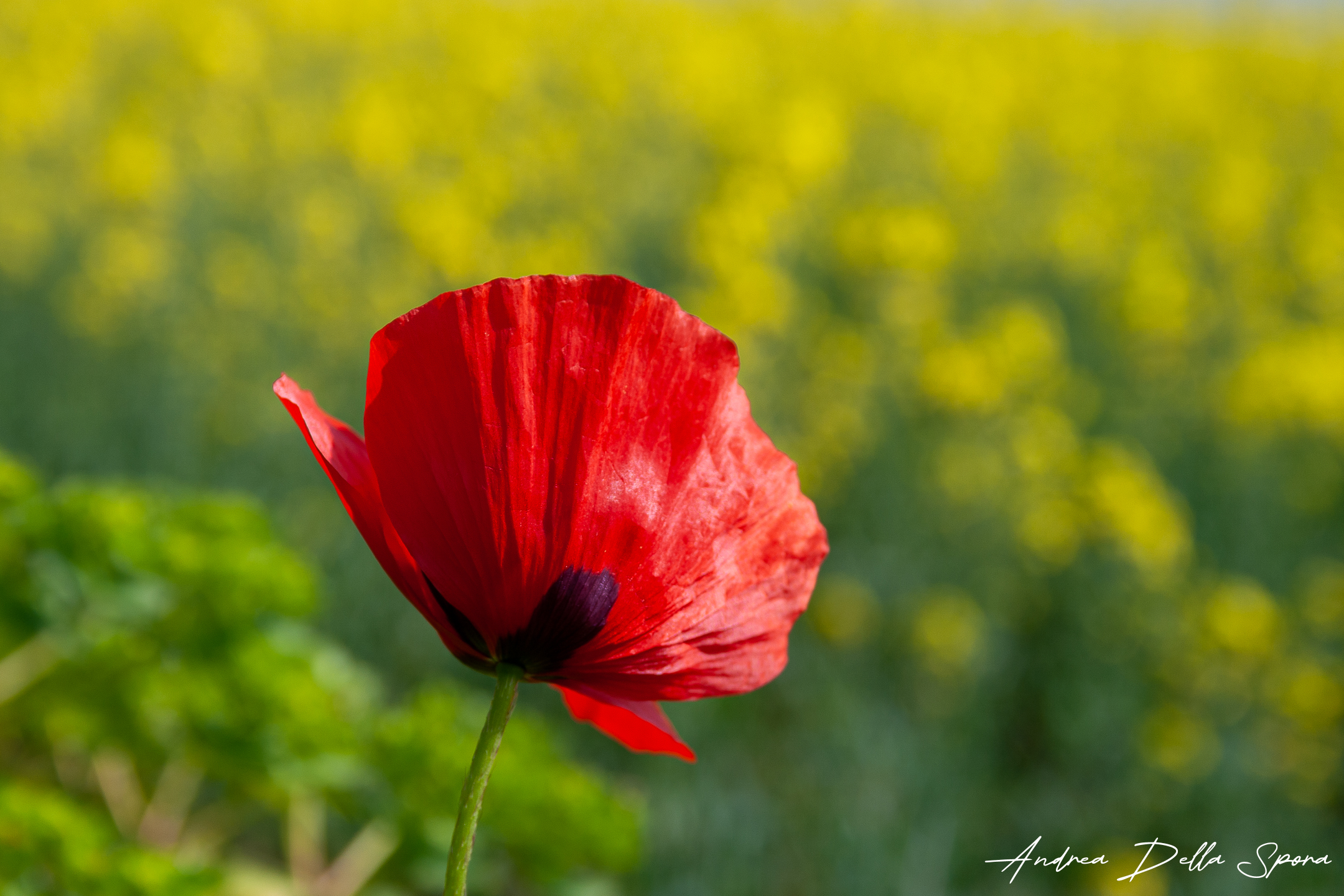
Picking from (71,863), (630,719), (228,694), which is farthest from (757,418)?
(630,719)

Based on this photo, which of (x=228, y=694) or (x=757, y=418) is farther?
(x=757, y=418)

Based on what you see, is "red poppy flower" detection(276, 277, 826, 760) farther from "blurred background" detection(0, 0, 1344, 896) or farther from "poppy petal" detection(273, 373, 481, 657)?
"blurred background" detection(0, 0, 1344, 896)

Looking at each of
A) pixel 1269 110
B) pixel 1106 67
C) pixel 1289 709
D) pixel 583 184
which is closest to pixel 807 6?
pixel 1106 67

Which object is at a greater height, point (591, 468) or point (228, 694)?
point (591, 468)

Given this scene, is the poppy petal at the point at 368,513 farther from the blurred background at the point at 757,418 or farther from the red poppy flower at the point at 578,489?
the blurred background at the point at 757,418

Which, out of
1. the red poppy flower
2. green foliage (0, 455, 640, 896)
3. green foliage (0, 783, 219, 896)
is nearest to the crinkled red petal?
the red poppy flower

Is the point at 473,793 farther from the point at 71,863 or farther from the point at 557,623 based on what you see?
Answer: the point at 71,863

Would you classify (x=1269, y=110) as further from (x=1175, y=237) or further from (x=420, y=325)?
(x=420, y=325)
